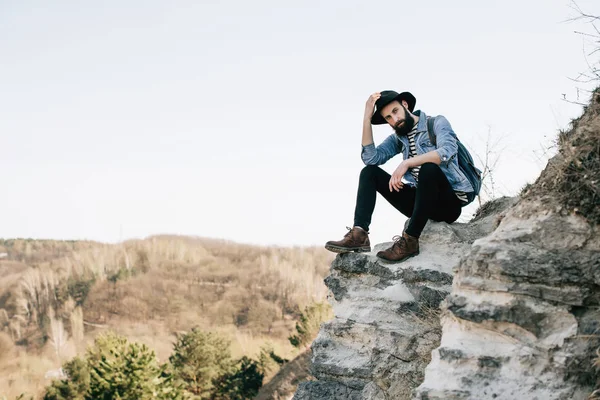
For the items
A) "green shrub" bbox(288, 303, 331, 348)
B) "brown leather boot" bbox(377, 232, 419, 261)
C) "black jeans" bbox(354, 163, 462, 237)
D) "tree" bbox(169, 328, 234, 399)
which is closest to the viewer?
"black jeans" bbox(354, 163, 462, 237)

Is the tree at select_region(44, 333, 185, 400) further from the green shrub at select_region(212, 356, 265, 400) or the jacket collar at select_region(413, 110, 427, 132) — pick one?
the jacket collar at select_region(413, 110, 427, 132)

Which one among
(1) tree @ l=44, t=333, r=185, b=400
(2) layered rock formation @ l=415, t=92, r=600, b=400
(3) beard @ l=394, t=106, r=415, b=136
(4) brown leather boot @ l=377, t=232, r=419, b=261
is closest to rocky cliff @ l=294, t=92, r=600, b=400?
(2) layered rock formation @ l=415, t=92, r=600, b=400

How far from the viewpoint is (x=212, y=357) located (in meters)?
27.5

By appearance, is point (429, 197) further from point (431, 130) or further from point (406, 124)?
point (406, 124)

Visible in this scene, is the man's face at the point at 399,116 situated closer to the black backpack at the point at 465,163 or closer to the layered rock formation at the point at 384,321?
the black backpack at the point at 465,163

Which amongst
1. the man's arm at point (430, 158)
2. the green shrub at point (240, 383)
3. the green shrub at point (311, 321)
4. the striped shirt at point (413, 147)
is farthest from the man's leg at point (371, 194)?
the green shrub at point (311, 321)

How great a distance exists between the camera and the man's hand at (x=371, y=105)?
4.96 m

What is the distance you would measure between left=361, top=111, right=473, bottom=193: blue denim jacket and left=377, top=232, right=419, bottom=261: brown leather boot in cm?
52

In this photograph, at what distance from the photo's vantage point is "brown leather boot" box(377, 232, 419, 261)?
4758 mm

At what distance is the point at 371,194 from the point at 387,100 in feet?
2.56

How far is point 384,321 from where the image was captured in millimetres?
4723

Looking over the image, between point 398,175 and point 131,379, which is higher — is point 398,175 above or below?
above

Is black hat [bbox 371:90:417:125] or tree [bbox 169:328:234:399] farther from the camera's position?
tree [bbox 169:328:234:399]

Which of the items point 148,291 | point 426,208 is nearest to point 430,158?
point 426,208
